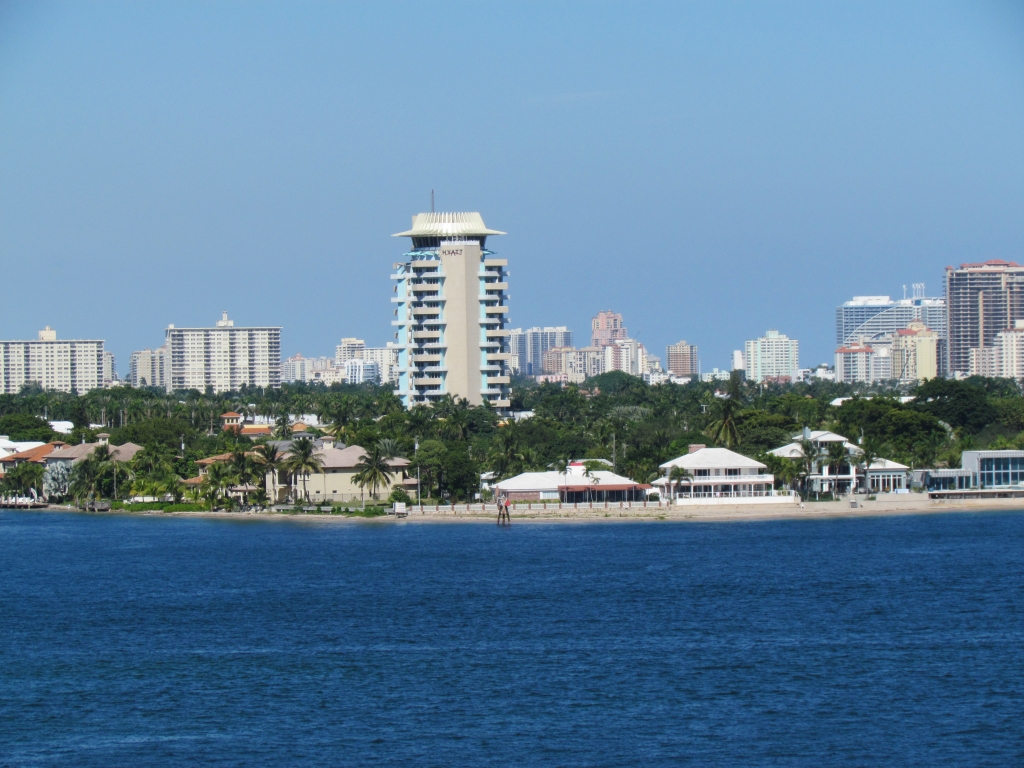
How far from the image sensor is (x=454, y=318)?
132m

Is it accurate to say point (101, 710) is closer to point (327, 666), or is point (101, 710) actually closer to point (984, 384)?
point (327, 666)

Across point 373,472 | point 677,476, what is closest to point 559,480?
point 677,476

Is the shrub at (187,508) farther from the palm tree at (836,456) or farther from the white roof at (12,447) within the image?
the palm tree at (836,456)

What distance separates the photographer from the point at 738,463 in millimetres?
81938

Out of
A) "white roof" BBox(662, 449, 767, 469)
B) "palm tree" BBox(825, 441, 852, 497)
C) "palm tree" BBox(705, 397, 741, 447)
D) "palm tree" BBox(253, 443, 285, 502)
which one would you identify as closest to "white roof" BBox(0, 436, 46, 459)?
"palm tree" BBox(253, 443, 285, 502)

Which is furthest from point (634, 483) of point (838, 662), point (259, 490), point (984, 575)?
point (838, 662)

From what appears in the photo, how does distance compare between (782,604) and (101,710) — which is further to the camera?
(782,604)

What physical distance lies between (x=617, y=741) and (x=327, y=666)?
10242 mm

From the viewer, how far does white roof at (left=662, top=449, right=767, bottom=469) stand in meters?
81.7

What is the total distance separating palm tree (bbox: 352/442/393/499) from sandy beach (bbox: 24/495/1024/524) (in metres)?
3.19

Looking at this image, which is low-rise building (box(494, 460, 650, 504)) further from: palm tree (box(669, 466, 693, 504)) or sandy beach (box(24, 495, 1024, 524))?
sandy beach (box(24, 495, 1024, 524))

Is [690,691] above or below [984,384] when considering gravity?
below

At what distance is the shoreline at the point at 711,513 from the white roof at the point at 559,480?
8.41 ft

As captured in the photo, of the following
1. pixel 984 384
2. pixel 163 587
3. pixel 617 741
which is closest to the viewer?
pixel 617 741
